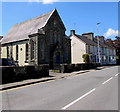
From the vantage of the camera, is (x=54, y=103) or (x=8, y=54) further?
(x=8, y=54)

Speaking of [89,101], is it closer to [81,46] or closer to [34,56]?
[34,56]

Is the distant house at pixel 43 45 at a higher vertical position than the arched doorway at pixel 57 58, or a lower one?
higher

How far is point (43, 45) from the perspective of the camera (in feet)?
88.4

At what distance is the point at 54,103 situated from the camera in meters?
6.44

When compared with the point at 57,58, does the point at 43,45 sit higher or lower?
higher

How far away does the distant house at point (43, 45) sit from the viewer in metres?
26.4

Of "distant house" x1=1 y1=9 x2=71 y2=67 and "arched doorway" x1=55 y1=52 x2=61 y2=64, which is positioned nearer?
"distant house" x1=1 y1=9 x2=71 y2=67

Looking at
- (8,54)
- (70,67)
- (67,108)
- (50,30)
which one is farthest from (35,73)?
(8,54)

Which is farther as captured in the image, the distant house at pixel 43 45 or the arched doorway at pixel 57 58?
the arched doorway at pixel 57 58

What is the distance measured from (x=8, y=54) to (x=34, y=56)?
8.87 m

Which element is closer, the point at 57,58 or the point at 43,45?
the point at 43,45

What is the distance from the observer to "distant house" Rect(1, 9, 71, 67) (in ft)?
86.6

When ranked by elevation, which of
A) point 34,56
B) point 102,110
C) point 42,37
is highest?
point 42,37

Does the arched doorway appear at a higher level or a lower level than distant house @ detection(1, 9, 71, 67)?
lower
